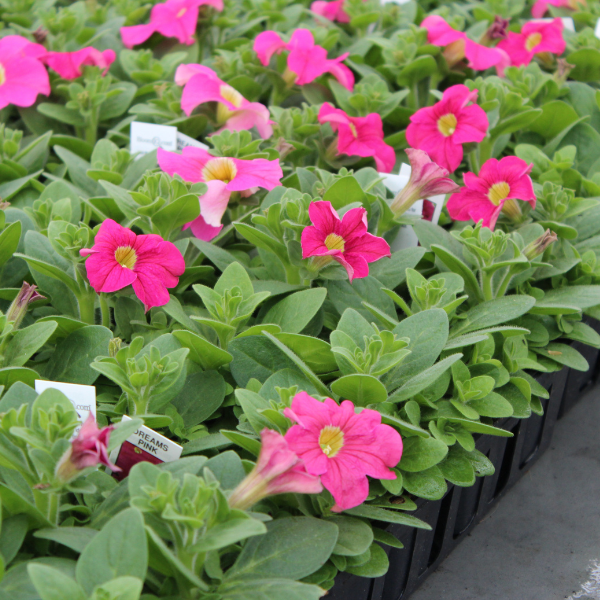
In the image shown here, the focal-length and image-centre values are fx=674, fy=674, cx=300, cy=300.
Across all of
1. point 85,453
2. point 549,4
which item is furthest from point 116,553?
point 549,4

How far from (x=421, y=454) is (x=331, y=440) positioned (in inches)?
6.8

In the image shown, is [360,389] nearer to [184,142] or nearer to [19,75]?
[184,142]

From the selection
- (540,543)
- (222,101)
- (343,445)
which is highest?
(222,101)

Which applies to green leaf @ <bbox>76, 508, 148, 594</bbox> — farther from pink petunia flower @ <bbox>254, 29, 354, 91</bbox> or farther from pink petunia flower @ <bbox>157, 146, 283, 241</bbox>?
pink petunia flower @ <bbox>254, 29, 354, 91</bbox>

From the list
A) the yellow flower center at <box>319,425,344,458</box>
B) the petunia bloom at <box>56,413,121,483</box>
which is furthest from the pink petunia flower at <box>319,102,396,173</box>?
the petunia bloom at <box>56,413,121,483</box>

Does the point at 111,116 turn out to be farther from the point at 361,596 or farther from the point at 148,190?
the point at 361,596

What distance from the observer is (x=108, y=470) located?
1.00 m

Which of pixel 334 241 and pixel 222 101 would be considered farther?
pixel 222 101

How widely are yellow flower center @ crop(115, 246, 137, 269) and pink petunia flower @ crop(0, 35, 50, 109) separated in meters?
0.73

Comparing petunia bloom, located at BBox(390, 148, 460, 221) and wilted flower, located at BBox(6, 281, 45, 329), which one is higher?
petunia bloom, located at BBox(390, 148, 460, 221)

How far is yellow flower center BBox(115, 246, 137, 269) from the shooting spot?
3.50 feet

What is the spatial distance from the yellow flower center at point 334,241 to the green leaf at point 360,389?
0.81ft

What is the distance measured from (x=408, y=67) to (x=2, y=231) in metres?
1.09

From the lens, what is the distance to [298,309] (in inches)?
43.4
